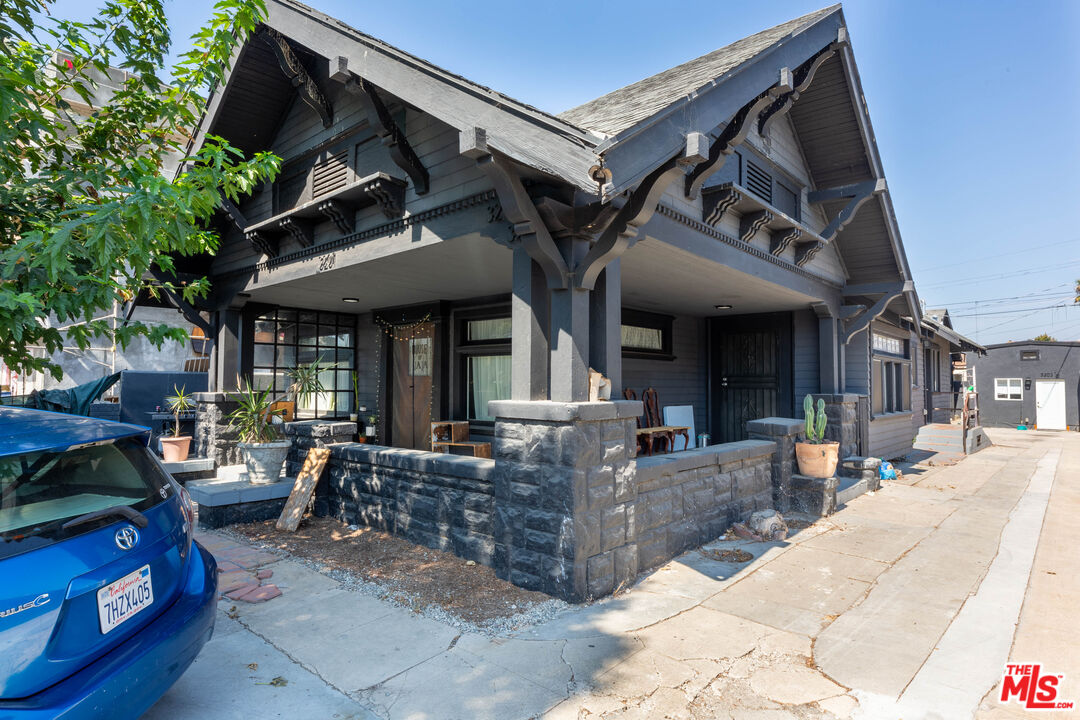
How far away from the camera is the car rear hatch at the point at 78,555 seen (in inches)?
69.0

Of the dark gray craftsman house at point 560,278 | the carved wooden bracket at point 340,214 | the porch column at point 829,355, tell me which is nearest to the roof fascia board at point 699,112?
the dark gray craftsman house at point 560,278

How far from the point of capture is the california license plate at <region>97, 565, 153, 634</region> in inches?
78.5

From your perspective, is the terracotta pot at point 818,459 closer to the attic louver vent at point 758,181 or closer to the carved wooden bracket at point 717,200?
the carved wooden bracket at point 717,200

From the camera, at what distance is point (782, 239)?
6.96 metres

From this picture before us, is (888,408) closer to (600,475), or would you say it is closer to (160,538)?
(600,475)

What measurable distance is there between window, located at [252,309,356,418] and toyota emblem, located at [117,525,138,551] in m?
6.73

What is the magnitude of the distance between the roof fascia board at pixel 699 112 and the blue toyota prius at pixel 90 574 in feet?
9.65

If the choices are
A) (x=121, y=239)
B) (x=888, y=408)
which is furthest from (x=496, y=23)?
(x=888, y=408)

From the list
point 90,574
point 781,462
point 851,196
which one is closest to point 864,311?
point 851,196

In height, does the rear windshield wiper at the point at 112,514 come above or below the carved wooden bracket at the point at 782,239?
below

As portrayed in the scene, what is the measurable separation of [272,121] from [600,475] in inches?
263

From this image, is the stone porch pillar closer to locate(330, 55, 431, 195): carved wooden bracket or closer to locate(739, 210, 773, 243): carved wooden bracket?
locate(330, 55, 431, 195): carved wooden bracket

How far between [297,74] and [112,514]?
561cm

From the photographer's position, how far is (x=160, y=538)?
236cm
